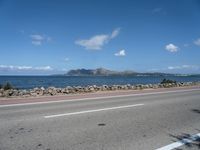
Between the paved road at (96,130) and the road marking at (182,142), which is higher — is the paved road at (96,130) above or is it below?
above

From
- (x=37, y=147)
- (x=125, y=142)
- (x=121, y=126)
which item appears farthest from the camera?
(x=121, y=126)

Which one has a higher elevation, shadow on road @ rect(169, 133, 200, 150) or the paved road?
the paved road

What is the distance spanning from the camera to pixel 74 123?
7.59 meters

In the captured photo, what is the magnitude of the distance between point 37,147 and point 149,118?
451 centimetres

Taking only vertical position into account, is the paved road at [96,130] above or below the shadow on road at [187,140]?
above

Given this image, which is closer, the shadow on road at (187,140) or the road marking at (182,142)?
the road marking at (182,142)

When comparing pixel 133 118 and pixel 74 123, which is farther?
pixel 133 118

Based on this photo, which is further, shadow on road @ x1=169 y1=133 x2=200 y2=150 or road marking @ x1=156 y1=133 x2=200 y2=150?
shadow on road @ x1=169 y1=133 x2=200 y2=150

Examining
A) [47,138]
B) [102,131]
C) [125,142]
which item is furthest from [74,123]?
[125,142]

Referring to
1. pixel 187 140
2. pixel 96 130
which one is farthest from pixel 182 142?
pixel 96 130

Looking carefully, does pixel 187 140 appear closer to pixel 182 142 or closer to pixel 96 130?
pixel 182 142

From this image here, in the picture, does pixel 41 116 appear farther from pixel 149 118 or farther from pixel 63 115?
pixel 149 118

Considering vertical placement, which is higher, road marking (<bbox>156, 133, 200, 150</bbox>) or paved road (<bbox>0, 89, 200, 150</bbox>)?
paved road (<bbox>0, 89, 200, 150</bbox>)

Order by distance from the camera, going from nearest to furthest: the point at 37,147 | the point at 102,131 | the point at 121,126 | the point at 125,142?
the point at 37,147 → the point at 125,142 → the point at 102,131 → the point at 121,126
